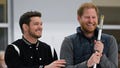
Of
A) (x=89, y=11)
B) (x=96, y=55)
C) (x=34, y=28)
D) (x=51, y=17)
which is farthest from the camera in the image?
(x=51, y=17)

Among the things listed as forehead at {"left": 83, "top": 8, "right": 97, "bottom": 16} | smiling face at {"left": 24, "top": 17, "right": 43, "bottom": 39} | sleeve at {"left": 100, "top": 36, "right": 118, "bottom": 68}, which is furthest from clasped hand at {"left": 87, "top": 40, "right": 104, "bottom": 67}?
smiling face at {"left": 24, "top": 17, "right": 43, "bottom": 39}

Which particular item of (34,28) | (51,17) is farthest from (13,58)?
(51,17)

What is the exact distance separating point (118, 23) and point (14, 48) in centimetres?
274

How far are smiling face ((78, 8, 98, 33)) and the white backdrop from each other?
7.32 ft

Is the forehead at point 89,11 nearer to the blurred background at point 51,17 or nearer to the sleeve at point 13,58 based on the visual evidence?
the sleeve at point 13,58

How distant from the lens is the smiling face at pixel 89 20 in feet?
7.72

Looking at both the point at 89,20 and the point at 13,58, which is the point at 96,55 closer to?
the point at 89,20

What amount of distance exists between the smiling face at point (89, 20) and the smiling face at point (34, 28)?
0.36 meters

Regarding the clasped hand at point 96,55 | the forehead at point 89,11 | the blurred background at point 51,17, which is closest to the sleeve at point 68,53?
the clasped hand at point 96,55

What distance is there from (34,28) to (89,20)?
A: 1.49 feet

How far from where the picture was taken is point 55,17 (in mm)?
4617

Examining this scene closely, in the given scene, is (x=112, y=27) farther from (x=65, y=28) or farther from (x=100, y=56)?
(x=100, y=56)

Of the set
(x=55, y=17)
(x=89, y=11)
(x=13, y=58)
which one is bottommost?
(x=13, y=58)

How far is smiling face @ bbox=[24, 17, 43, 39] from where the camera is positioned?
2.52m
